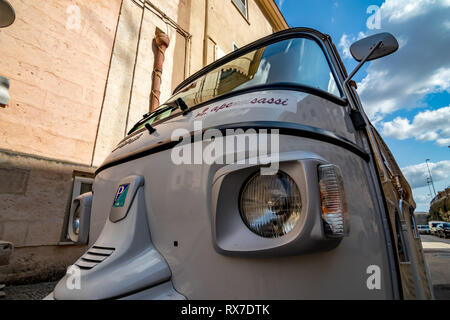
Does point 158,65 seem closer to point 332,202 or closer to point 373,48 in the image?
point 373,48

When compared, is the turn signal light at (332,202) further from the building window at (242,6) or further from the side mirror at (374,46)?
the building window at (242,6)

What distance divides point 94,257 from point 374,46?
6.87 feet

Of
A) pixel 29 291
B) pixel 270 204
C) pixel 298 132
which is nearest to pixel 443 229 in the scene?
pixel 298 132

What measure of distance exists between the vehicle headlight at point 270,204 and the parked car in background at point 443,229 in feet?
105

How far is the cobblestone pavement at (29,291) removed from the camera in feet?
9.13

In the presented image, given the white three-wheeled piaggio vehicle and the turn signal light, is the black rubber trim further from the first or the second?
the turn signal light

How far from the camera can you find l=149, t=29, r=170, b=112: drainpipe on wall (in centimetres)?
568

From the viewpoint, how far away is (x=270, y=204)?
91cm

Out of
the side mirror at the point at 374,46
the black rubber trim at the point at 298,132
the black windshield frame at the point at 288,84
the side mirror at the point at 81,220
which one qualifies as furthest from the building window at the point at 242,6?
the black rubber trim at the point at 298,132

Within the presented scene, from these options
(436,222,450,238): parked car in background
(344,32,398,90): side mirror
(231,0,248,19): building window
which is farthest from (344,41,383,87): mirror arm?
(436,222,450,238): parked car in background

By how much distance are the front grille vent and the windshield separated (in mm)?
938

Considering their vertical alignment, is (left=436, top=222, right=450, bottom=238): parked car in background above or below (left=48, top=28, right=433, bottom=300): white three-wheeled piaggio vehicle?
A: below

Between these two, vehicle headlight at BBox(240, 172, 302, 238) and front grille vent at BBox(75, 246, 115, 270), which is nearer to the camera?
vehicle headlight at BBox(240, 172, 302, 238)

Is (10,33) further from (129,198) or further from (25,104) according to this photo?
(129,198)
